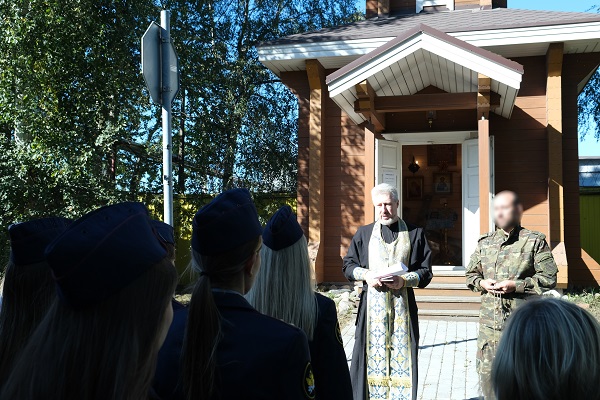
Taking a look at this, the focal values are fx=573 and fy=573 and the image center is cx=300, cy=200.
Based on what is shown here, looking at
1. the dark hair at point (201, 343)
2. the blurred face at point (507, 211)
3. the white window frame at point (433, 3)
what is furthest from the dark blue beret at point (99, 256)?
the white window frame at point (433, 3)

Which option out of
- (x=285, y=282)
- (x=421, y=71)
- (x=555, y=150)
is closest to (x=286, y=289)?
(x=285, y=282)

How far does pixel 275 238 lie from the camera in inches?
91.2

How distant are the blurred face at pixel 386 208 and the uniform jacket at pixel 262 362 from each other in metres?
3.18

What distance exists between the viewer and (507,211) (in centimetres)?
412

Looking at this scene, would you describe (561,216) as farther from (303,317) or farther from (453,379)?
(303,317)

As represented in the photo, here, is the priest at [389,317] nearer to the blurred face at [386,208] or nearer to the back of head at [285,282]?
the blurred face at [386,208]

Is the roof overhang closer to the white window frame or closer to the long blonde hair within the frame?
the white window frame

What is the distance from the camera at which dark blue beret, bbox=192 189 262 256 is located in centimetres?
188

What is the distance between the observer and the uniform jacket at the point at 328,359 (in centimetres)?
223

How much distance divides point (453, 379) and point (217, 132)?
11511mm

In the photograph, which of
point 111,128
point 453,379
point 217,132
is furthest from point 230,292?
point 217,132

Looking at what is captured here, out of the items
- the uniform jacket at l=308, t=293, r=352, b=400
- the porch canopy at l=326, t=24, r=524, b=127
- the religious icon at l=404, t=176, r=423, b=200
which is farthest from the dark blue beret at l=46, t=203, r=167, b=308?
the religious icon at l=404, t=176, r=423, b=200

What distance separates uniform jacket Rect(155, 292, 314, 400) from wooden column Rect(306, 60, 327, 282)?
9324mm

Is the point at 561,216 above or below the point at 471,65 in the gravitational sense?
below
